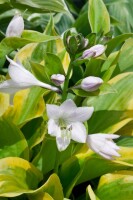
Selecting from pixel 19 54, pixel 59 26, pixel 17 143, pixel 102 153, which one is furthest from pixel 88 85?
pixel 59 26

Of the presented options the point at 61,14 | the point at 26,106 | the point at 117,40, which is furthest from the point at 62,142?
the point at 61,14

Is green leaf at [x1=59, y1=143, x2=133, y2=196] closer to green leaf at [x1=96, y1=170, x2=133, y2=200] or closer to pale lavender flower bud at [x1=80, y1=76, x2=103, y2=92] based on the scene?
green leaf at [x1=96, y1=170, x2=133, y2=200]

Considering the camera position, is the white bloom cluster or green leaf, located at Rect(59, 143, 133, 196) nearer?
the white bloom cluster

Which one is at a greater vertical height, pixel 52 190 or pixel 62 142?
pixel 62 142

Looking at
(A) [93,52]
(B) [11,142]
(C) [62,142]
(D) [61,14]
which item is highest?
(A) [93,52]

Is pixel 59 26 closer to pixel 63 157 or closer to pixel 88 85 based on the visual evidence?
pixel 63 157

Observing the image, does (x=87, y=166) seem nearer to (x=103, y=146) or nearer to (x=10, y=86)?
(x=103, y=146)

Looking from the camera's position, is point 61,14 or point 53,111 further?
point 61,14

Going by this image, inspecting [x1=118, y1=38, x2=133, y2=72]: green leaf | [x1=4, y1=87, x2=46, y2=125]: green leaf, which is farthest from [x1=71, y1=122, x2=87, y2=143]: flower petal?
[x1=118, y1=38, x2=133, y2=72]: green leaf
